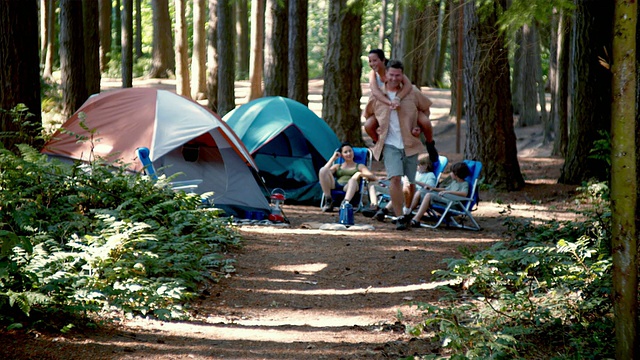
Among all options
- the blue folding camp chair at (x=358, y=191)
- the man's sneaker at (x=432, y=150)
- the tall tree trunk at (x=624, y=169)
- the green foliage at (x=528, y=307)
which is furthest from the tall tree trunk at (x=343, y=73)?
the tall tree trunk at (x=624, y=169)

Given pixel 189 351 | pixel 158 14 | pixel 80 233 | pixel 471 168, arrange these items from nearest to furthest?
pixel 189 351
pixel 80 233
pixel 471 168
pixel 158 14

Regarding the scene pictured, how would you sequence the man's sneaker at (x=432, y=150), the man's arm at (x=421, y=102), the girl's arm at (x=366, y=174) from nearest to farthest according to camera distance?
the man's arm at (x=421, y=102), the man's sneaker at (x=432, y=150), the girl's arm at (x=366, y=174)

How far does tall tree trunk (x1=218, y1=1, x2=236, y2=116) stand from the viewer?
20469 mm

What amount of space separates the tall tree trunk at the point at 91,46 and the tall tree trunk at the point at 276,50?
3.91m

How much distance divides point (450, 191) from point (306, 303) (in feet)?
15.4

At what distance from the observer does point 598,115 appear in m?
12.4

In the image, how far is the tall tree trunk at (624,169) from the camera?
3.70 metres

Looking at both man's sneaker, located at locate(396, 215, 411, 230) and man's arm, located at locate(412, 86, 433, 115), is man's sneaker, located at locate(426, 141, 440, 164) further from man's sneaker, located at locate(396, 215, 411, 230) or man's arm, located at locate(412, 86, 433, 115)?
man's sneaker, located at locate(396, 215, 411, 230)

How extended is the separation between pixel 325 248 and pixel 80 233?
294 cm

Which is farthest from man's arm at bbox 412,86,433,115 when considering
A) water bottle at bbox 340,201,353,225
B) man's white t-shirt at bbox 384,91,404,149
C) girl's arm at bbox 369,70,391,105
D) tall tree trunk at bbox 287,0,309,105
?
tall tree trunk at bbox 287,0,309,105

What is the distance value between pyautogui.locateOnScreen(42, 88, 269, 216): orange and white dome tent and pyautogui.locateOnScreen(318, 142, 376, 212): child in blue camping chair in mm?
1222

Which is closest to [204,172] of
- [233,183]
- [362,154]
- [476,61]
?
[233,183]

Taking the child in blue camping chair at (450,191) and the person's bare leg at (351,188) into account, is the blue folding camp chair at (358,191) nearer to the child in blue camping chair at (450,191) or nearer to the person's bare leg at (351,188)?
the person's bare leg at (351,188)

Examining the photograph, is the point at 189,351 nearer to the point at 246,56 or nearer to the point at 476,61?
the point at 476,61
